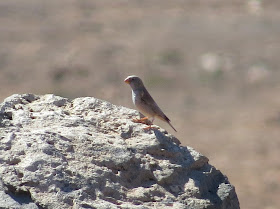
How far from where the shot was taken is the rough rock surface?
201 inches

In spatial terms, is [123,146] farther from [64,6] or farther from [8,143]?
[64,6]

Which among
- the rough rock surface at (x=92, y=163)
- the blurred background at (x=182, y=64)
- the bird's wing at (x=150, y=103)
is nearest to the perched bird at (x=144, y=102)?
the bird's wing at (x=150, y=103)

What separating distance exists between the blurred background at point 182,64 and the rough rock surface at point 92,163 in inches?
318

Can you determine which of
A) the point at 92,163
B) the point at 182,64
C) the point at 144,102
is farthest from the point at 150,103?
the point at 182,64

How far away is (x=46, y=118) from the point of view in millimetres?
5762

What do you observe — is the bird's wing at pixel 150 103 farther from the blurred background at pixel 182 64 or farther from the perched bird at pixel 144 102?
the blurred background at pixel 182 64

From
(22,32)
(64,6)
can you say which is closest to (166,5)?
(64,6)

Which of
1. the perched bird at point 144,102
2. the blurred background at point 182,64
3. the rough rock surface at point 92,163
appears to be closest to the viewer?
the rough rock surface at point 92,163

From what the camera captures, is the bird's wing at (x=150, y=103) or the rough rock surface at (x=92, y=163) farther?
the bird's wing at (x=150, y=103)

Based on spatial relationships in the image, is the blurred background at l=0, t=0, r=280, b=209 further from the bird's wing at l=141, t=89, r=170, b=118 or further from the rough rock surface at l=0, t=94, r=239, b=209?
the rough rock surface at l=0, t=94, r=239, b=209

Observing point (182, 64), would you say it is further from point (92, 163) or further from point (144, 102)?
point (92, 163)

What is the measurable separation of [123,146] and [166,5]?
25074 millimetres

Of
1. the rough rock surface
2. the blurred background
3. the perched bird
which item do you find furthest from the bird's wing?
the blurred background

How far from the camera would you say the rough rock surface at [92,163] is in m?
5.10
